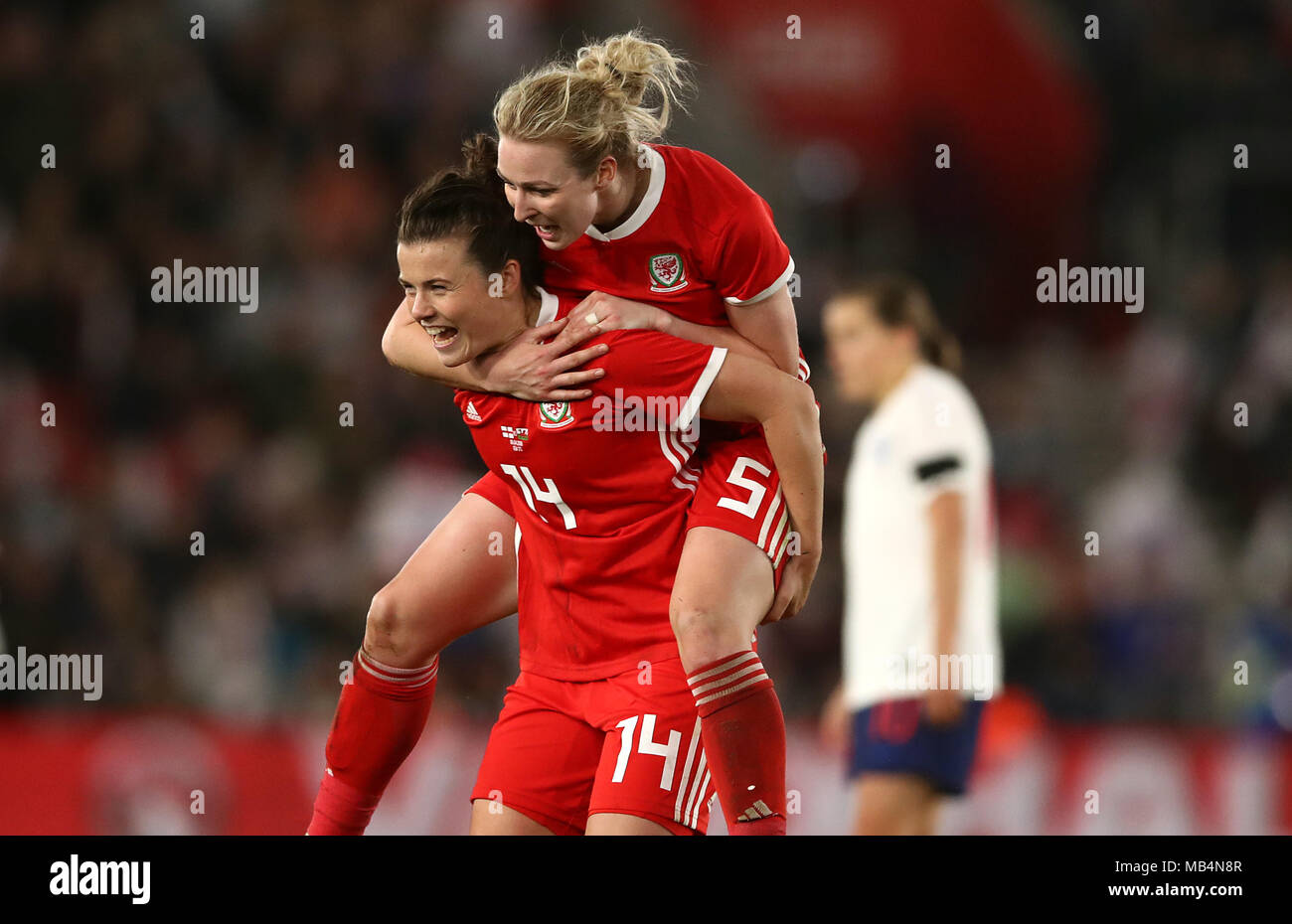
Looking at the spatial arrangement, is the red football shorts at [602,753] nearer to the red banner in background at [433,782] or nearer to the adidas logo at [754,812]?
the adidas logo at [754,812]

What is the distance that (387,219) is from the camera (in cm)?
797

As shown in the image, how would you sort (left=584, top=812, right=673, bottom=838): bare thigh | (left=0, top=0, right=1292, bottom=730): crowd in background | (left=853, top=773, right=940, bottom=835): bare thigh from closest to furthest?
(left=584, top=812, right=673, bottom=838): bare thigh < (left=853, top=773, right=940, bottom=835): bare thigh < (left=0, top=0, right=1292, bottom=730): crowd in background

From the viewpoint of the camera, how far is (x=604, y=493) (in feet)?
10.7

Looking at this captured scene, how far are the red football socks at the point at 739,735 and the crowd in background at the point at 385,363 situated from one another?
138 inches

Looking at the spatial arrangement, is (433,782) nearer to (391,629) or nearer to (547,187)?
(391,629)

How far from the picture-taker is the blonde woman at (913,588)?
4715mm


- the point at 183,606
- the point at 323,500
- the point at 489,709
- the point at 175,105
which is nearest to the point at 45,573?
the point at 183,606

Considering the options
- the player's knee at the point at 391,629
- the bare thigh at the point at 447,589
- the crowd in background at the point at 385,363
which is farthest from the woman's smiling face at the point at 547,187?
the crowd in background at the point at 385,363

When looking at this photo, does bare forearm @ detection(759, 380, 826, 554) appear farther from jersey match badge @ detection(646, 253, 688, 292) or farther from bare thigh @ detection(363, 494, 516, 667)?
bare thigh @ detection(363, 494, 516, 667)

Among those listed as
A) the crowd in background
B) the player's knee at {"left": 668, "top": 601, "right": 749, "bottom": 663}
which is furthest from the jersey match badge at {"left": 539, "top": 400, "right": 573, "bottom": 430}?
the crowd in background

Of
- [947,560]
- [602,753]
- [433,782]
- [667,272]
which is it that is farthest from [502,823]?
[433,782]

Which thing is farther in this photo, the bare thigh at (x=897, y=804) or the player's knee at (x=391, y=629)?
the bare thigh at (x=897, y=804)

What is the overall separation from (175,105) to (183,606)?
2845 mm

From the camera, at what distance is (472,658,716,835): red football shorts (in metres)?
3.17
